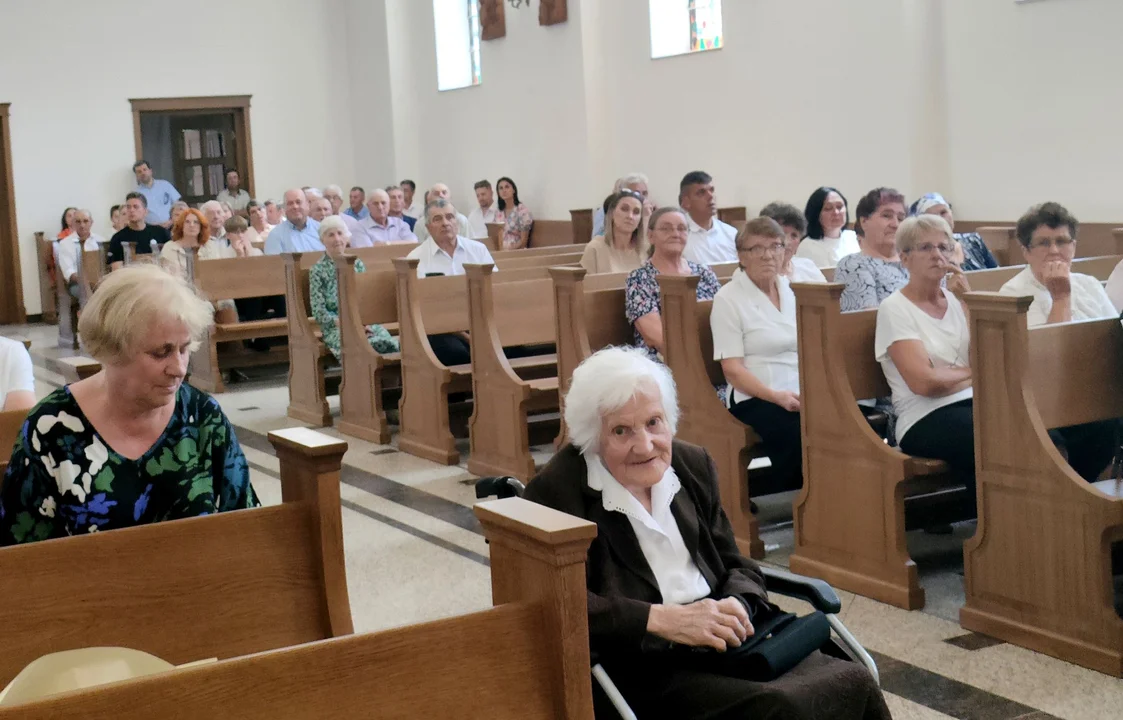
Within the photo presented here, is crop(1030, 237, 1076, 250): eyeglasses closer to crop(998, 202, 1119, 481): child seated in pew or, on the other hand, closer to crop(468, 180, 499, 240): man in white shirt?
crop(998, 202, 1119, 481): child seated in pew

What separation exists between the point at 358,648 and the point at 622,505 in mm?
1008

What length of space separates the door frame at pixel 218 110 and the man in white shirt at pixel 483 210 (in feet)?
13.3

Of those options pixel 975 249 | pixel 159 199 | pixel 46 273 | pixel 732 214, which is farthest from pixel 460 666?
pixel 159 199

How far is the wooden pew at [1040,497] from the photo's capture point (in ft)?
11.3

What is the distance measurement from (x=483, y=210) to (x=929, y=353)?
9574mm

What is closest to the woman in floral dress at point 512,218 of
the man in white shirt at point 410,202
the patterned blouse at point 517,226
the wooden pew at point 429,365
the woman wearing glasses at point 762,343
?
the patterned blouse at point 517,226

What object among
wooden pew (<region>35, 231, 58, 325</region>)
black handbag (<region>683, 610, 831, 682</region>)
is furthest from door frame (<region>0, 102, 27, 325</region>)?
black handbag (<region>683, 610, 831, 682</region>)

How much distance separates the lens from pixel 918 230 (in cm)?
422

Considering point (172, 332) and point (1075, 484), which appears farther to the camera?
point (1075, 484)

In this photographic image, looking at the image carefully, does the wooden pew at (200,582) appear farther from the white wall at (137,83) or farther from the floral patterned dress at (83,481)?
the white wall at (137,83)

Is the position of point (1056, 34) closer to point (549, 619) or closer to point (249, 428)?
point (249, 428)

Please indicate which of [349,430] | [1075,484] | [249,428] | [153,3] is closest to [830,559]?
[1075,484]

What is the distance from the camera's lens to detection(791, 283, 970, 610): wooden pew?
4062mm

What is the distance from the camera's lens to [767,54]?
33.4 feet
